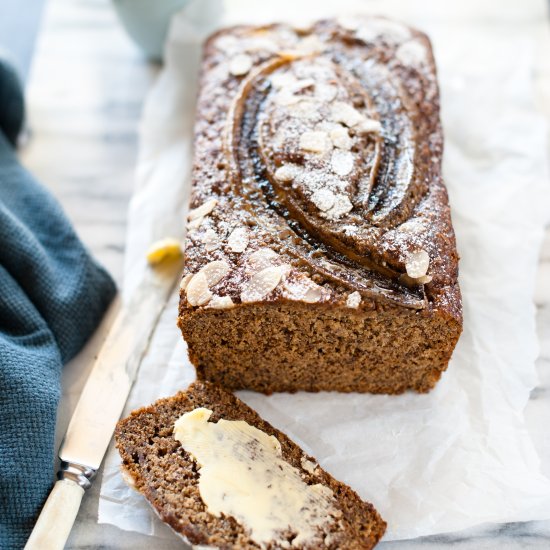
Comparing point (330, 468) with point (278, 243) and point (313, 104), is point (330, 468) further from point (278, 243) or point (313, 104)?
point (313, 104)

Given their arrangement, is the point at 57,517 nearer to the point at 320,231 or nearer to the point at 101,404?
the point at 101,404

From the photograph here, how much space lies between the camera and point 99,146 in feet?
14.0

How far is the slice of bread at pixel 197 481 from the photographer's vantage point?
2.70 meters

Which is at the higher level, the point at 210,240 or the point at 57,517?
the point at 210,240

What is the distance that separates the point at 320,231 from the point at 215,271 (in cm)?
46

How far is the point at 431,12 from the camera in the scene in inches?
190

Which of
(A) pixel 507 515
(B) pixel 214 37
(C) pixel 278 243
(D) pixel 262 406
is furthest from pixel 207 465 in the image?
(B) pixel 214 37

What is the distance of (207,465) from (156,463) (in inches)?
8.6

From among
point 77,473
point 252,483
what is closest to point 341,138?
point 252,483

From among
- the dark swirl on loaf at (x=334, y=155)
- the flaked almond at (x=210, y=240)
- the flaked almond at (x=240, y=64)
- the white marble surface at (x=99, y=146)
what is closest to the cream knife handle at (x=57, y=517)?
the white marble surface at (x=99, y=146)

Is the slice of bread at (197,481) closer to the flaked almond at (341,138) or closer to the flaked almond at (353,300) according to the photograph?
the flaked almond at (353,300)

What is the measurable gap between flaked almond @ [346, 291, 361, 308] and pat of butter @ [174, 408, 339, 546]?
66cm

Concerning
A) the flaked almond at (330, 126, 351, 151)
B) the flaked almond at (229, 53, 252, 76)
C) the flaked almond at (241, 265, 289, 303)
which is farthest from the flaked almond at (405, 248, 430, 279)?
the flaked almond at (229, 53, 252, 76)

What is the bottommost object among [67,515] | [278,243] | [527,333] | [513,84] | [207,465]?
[67,515]
